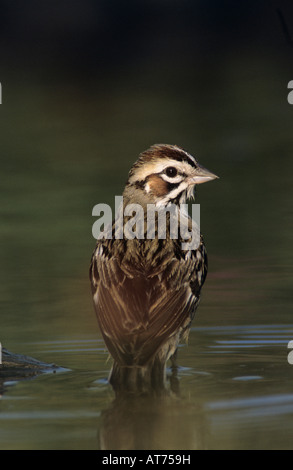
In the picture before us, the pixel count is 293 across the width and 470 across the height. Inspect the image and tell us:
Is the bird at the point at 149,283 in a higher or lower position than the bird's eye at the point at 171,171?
lower

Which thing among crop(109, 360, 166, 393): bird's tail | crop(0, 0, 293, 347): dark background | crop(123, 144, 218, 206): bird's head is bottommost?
crop(109, 360, 166, 393): bird's tail

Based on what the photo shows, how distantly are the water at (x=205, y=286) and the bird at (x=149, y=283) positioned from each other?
24 cm

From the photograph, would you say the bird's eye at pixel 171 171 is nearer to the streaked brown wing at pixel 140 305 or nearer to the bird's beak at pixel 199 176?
the bird's beak at pixel 199 176

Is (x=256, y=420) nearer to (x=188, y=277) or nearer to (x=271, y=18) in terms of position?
(x=188, y=277)

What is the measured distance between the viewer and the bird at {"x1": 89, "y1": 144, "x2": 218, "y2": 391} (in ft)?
24.8

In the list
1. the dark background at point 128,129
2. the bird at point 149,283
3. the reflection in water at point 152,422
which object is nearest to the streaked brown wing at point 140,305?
the bird at point 149,283

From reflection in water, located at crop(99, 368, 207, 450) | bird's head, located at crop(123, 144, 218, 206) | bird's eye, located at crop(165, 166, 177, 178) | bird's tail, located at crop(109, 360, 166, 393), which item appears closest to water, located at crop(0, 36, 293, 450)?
reflection in water, located at crop(99, 368, 207, 450)

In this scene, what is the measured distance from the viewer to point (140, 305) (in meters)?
7.62

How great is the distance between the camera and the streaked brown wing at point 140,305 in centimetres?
754

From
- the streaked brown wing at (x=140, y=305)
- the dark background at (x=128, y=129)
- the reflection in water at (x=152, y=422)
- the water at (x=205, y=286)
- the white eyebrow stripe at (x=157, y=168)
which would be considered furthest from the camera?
the dark background at (x=128, y=129)

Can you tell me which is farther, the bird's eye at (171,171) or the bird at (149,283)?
the bird's eye at (171,171)

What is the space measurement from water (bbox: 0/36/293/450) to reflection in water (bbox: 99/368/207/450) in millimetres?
12

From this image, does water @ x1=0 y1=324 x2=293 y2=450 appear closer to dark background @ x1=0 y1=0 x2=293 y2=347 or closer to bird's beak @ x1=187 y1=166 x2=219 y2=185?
dark background @ x1=0 y1=0 x2=293 y2=347

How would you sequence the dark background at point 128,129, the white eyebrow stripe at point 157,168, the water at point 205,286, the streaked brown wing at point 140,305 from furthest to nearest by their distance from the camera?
the dark background at point 128,129 < the white eyebrow stripe at point 157,168 < the streaked brown wing at point 140,305 < the water at point 205,286
